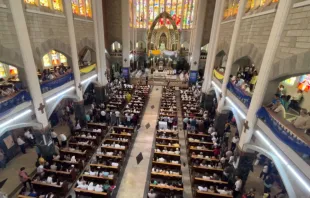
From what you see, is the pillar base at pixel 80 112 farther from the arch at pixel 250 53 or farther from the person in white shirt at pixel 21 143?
the arch at pixel 250 53

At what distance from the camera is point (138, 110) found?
15141 millimetres

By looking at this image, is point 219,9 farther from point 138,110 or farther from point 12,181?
point 12,181

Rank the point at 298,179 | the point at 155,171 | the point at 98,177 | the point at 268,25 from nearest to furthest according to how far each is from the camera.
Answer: the point at 298,179
the point at 268,25
the point at 98,177
the point at 155,171

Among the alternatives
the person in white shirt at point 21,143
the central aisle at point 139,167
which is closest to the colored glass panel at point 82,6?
the central aisle at point 139,167

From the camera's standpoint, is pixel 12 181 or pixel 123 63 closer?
pixel 12 181

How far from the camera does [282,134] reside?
564cm

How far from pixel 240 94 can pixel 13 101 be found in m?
10.8

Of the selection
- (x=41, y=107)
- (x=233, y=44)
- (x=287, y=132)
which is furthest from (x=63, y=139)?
(x=233, y=44)

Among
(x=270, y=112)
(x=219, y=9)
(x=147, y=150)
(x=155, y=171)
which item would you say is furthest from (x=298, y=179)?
(x=219, y=9)

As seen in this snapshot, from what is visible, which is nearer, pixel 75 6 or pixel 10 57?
pixel 10 57

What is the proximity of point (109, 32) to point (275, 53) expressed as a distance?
71.6 ft

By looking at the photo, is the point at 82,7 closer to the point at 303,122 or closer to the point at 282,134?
the point at 282,134

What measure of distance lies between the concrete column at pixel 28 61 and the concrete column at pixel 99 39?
8.33 m

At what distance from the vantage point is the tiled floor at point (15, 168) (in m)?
8.22
